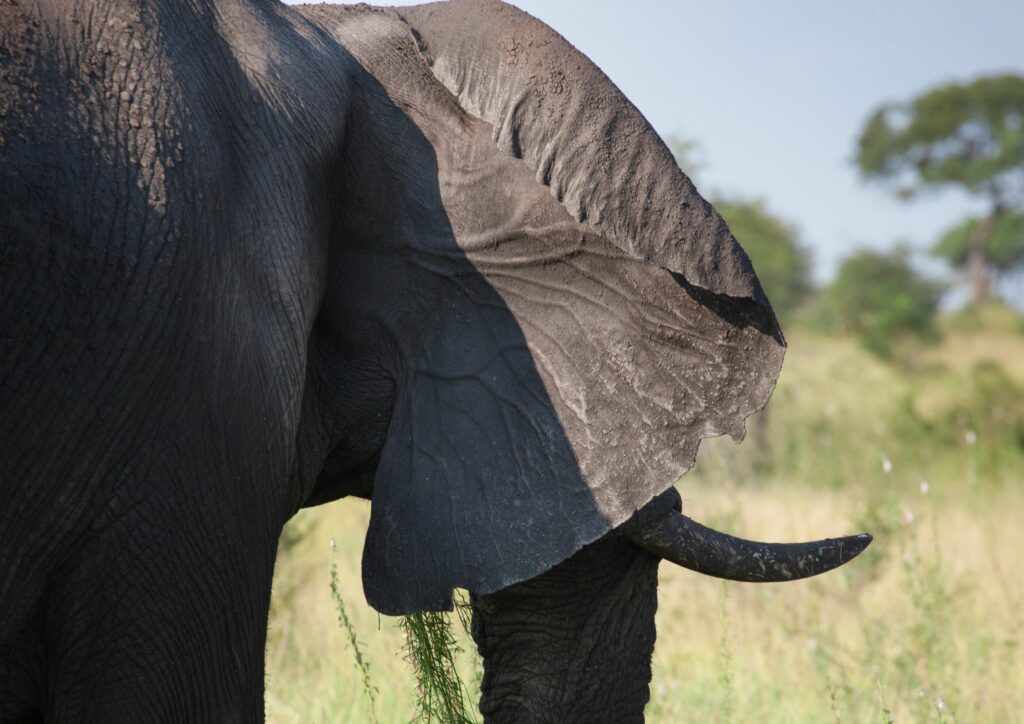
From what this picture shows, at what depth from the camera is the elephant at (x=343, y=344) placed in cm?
193

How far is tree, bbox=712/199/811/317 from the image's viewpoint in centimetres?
1850

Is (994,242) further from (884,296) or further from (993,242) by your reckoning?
(884,296)

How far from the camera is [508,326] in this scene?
2416mm

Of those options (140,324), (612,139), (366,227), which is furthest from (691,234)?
(140,324)

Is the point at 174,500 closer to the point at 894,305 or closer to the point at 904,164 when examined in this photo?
the point at 894,305

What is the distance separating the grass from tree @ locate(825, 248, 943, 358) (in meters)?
9.68

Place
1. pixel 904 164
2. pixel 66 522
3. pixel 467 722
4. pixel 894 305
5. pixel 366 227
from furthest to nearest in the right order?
pixel 904 164 → pixel 894 305 → pixel 467 722 → pixel 366 227 → pixel 66 522

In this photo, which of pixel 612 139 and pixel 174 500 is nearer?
pixel 174 500

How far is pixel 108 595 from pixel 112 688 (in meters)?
0.16

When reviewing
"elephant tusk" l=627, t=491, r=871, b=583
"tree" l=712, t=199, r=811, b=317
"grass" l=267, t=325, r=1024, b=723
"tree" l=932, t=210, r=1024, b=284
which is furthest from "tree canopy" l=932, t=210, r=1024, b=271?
"elephant tusk" l=627, t=491, r=871, b=583

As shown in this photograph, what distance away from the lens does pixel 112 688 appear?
2023 mm

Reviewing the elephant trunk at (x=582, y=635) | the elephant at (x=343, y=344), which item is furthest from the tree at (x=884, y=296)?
the elephant at (x=343, y=344)

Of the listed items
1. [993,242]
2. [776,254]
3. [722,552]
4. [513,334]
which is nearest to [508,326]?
[513,334]

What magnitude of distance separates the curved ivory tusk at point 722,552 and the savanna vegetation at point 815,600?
0.70 metres
